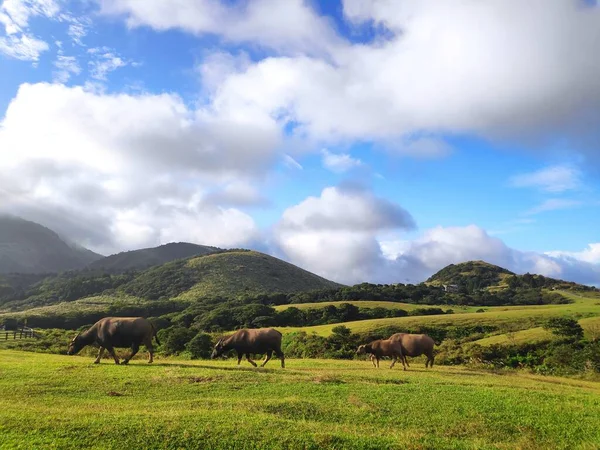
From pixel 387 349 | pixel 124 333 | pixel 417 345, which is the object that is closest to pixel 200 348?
pixel 124 333

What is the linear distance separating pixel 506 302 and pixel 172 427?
Result: 120 m

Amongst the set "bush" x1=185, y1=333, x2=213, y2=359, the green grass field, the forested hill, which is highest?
the forested hill

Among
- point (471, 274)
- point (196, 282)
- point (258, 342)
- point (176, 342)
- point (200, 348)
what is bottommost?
point (200, 348)

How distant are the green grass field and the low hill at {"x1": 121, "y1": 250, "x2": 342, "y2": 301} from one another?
114 metres

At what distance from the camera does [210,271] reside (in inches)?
6284

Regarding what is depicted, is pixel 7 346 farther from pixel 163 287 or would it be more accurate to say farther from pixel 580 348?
pixel 163 287

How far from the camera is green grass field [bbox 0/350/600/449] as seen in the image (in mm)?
10633

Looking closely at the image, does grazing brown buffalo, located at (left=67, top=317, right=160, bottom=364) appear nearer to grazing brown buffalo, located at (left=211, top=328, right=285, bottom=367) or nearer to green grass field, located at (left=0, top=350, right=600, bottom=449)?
green grass field, located at (left=0, top=350, right=600, bottom=449)

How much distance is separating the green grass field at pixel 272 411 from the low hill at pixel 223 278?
375ft

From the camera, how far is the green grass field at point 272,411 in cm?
1063

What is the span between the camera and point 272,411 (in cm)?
1368

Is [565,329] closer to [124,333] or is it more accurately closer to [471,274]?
[124,333]

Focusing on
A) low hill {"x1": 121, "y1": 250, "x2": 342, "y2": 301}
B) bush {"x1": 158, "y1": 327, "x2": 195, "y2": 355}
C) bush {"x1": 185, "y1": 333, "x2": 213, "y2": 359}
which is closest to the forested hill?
low hill {"x1": 121, "y1": 250, "x2": 342, "y2": 301}

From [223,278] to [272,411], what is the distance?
140728mm
